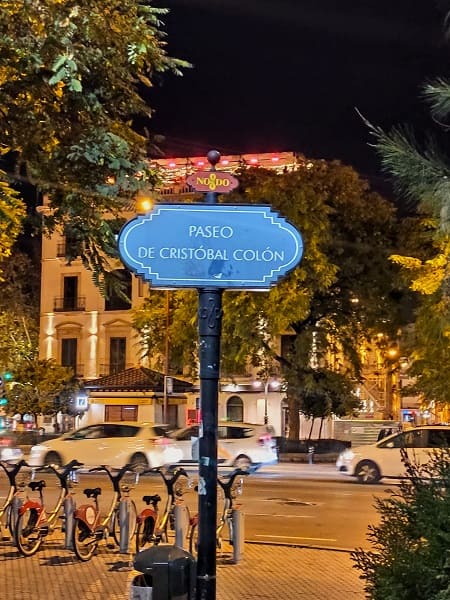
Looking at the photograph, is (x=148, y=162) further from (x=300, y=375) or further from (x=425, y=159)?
(x=300, y=375)

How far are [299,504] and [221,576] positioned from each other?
7.68 metres

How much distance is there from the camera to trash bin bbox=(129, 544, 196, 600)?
516 cm

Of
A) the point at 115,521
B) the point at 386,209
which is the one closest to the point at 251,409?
the point at 386,209

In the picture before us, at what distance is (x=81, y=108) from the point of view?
8078 millimetres

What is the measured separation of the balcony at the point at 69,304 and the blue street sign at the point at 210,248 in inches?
1636

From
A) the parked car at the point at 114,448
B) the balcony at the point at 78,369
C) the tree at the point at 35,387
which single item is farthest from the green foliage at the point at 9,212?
the balcony at the point at 78,369

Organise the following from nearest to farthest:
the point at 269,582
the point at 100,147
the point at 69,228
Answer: the point at 100,147 → the point at 69,228 → the point at 269,582

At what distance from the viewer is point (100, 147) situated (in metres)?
7.75

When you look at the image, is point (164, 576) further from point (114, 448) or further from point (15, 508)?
point (114, 448)

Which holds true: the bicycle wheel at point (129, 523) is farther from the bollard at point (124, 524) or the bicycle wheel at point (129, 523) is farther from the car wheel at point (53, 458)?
the car wheel at point (53, 458)

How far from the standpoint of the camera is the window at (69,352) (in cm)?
4665

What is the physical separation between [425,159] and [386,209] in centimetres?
2704

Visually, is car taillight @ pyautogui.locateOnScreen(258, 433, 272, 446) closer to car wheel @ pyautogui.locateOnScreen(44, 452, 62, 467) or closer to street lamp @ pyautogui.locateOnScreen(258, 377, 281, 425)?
car wheel @ pyautogui.locateOnScreen(44, 452, 62, 467)

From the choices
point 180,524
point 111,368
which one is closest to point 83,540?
point 180,524
